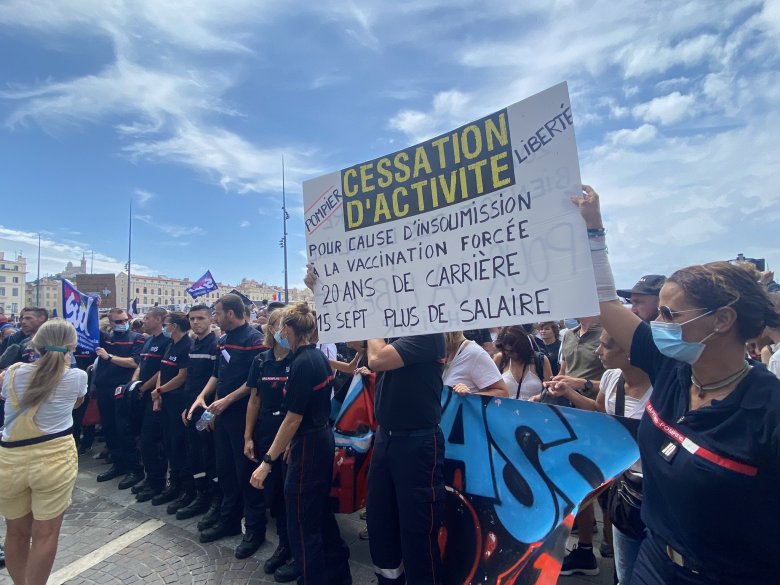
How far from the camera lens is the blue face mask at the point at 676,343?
5.80 ft

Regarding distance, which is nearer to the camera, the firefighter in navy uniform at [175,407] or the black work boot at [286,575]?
the black work boot at [286,575]

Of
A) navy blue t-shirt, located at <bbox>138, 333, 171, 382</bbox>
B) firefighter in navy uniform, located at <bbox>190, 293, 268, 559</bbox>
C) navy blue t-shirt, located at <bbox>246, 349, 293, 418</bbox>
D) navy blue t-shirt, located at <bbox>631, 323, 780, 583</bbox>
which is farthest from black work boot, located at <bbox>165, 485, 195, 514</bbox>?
navy blue t-shirt, located at <bbox>631, 323, 780, 583</bbox>

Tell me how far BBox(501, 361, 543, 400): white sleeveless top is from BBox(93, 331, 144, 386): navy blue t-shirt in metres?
5.12

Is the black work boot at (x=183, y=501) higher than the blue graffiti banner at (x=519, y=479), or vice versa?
the blue graffiti banner at (x=519, y=479)

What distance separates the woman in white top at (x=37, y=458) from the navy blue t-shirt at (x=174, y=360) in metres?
1.87

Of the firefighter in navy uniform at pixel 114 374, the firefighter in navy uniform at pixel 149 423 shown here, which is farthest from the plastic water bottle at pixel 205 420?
the firefighter in navy uniform at pixel 114 374

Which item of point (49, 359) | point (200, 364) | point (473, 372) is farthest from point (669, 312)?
point (200, 364)

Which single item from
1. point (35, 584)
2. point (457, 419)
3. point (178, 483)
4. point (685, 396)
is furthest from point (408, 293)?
point (178, 483)

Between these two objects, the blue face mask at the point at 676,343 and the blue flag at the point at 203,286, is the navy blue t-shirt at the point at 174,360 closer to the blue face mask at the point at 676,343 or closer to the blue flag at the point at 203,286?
the blue face mask at the point at 676,343

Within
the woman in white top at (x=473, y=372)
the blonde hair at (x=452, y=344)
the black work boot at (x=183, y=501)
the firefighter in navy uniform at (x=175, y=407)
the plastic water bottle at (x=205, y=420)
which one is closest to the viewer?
the woman in white top at (x=473, y=372)

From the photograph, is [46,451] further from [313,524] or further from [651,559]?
[651,559]

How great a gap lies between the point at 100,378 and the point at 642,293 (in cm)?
695

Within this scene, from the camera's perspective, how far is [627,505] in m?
2.47

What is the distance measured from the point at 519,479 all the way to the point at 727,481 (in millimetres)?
1479
